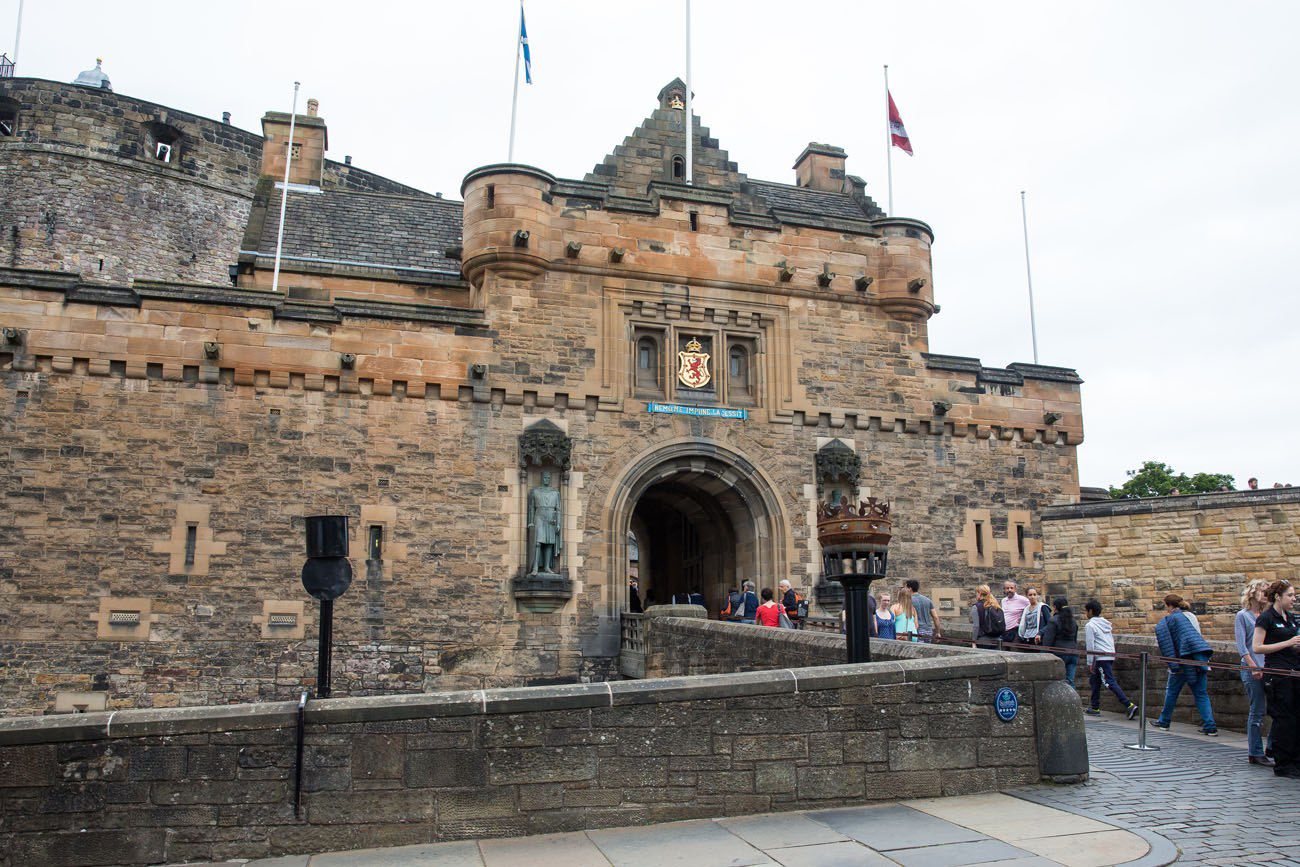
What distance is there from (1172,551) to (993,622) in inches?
315

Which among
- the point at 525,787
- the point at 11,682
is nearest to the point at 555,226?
the point at 11,682

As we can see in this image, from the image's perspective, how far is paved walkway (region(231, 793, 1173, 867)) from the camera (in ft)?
19.9

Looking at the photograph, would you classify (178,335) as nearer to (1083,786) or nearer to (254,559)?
(254,559)

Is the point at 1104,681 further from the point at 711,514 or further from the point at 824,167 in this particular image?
the point at 824,167

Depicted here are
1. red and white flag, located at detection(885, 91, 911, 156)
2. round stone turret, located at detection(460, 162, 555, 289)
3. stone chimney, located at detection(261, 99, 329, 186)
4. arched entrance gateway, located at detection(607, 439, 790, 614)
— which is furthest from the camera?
stone chimney, located at detection(261, 99, 329, 186)

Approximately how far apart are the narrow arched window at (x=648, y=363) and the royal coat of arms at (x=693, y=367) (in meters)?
0.44

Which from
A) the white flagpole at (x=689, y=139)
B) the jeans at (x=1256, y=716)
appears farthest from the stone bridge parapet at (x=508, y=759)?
the white flagpole at (x=689, y=139)

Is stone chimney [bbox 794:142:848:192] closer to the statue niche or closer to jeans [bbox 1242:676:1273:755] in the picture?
the statue niche

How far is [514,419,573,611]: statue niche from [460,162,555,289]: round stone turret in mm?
2881

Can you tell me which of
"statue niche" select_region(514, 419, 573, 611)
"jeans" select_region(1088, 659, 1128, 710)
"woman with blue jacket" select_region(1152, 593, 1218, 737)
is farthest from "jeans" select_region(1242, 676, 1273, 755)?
"statue niche" select_region(514, 419, 573, 611)

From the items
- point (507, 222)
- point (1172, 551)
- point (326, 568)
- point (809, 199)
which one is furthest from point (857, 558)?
point (809, 199)

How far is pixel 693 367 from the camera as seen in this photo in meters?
19.7

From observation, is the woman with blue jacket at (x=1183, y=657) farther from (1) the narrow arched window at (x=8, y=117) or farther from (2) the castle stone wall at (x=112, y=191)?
(1) the narrow arched window at (x=8, y=117)

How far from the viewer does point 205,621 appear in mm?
16297
